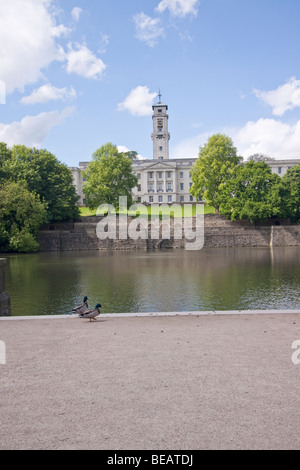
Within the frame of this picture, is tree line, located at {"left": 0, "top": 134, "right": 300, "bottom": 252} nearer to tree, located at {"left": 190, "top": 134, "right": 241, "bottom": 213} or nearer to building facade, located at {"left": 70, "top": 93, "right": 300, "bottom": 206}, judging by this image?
tree, located at {"left": 190, "top": 134, "right": 241, "bottom": 213}


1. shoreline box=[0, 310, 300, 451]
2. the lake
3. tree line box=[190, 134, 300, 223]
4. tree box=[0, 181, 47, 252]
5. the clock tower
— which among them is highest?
the clock tower

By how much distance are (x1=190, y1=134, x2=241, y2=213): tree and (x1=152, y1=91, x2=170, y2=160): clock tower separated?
174 ft

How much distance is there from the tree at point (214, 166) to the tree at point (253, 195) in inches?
138

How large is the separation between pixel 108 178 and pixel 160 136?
61329 millimetres

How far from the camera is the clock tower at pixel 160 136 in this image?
396 feet

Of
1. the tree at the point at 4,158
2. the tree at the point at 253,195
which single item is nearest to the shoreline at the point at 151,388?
the tree at the point at 4,158

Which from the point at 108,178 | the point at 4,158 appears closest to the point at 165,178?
the point at 108,178

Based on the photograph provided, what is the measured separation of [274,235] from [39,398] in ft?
191

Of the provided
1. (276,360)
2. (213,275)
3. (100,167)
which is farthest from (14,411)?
(100,167)

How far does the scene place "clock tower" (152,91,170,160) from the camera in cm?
12075

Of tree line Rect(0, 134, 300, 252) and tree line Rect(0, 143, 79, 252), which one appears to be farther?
tree line Rect(0, 134, 300, 252)

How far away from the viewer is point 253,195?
2382 inches

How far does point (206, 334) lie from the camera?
28.0 ft

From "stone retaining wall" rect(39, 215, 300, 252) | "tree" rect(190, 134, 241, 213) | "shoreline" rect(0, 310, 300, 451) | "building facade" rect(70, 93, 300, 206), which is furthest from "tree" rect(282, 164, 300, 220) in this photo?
"shoreline" rect(0, 310, 300, 451)
